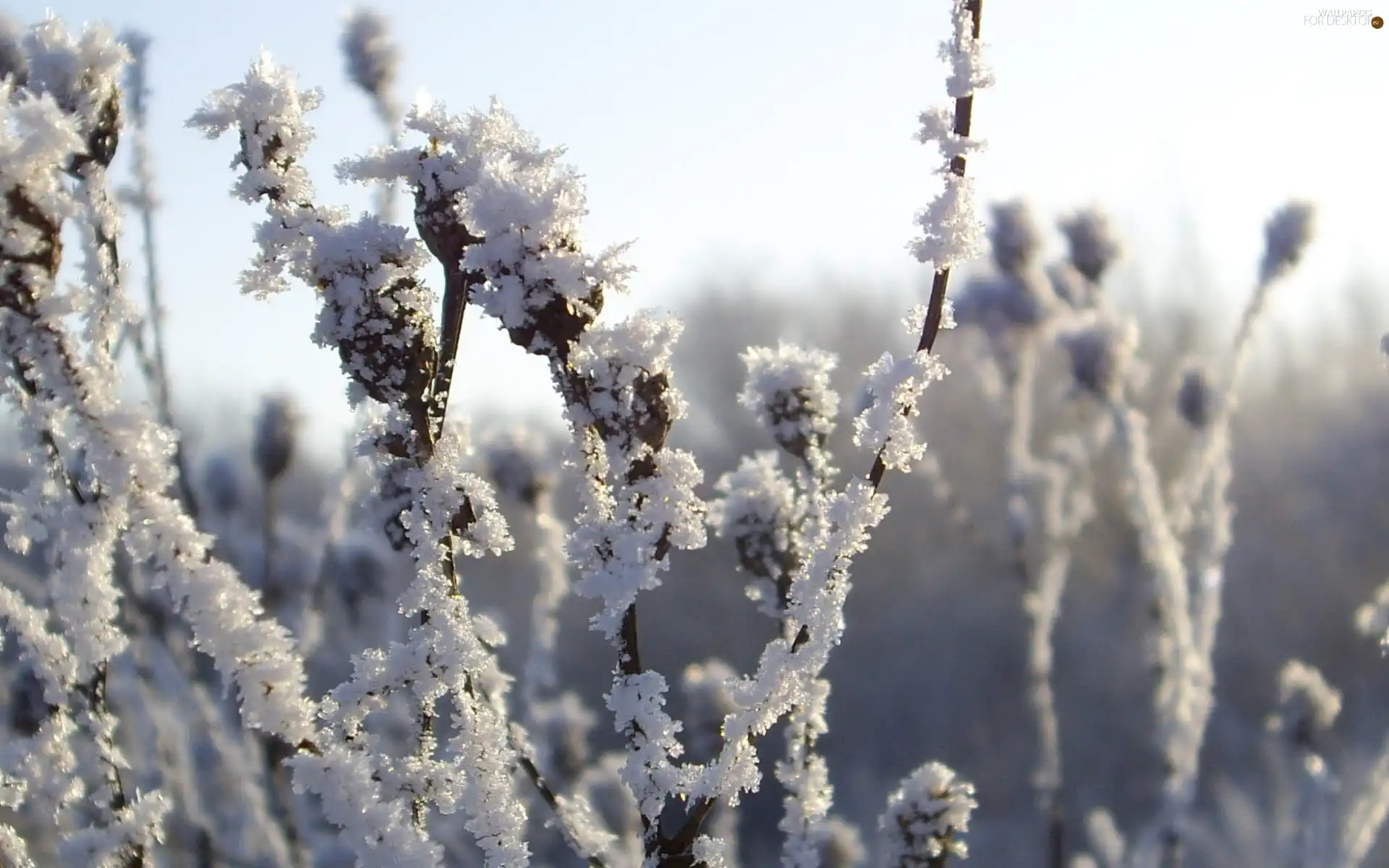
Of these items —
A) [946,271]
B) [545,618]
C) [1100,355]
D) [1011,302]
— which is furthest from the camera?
[1011,302]

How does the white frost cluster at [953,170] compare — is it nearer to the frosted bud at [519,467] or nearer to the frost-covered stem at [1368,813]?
the frost-covered stem at [1368,813]

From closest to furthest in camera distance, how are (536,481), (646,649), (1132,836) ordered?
(536,481), (1132,836), (646,649)

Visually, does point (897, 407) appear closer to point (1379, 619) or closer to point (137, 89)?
point (1379, 619)

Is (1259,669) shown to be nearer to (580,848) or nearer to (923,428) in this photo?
(923,428)

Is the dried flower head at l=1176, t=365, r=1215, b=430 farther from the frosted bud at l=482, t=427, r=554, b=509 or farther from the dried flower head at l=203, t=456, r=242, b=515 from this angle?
the dried flower head at l=203, t=456, r=242, b=515

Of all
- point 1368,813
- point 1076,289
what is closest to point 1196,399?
point 1076,289

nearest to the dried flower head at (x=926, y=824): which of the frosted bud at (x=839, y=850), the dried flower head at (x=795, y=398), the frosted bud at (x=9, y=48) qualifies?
the dried flower head at (x=795, y=398)

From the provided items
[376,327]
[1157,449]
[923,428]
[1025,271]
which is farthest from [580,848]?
[1157,449]
